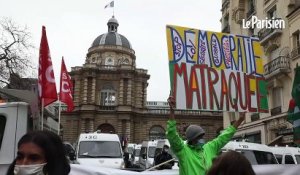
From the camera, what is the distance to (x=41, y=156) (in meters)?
2.74

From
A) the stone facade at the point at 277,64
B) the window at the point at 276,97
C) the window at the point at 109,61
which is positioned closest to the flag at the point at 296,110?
the stone facade at the point at 277,64

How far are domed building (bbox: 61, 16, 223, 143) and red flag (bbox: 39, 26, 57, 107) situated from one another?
44896mm

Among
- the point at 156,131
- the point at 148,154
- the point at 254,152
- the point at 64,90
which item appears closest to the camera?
the point at 254,152

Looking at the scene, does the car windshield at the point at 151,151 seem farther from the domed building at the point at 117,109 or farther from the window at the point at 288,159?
the domed building at the point at 117,109

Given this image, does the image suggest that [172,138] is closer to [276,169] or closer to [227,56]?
[276,169]

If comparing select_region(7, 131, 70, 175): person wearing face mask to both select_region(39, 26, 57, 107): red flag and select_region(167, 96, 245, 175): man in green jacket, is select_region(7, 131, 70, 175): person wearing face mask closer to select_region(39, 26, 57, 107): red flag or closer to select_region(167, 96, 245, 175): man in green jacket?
select_region(167, 96, 245, 175): man in green jacket

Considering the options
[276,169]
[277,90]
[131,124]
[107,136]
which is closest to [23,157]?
[276,169]

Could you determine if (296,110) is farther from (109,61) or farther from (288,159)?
(109,61)

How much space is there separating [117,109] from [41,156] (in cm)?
5295

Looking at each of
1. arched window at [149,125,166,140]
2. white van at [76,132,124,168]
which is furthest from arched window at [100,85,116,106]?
white van at [76,132,124,168]

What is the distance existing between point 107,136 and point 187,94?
10384 mm

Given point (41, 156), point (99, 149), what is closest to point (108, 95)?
point (99, 149)

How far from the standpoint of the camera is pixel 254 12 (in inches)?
1192

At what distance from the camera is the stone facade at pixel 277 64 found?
24562 millimetres
